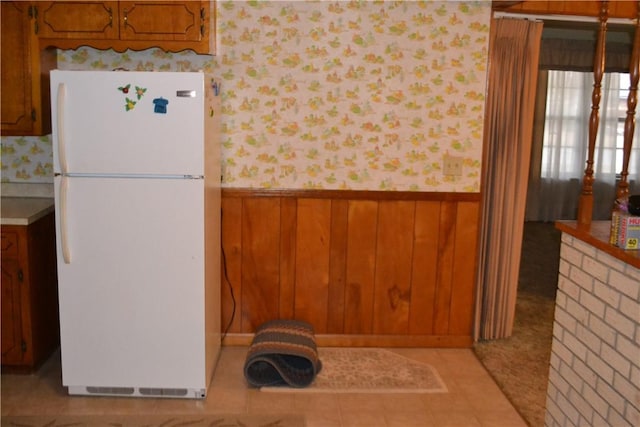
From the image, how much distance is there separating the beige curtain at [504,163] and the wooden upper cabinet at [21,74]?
2555 mm

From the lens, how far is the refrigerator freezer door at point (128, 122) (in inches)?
117

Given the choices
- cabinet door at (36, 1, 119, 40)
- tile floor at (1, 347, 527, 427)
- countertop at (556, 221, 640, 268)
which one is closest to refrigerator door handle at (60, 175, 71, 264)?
tile floor at (1, 347, 527, 427)

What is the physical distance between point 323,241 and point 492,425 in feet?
4.65

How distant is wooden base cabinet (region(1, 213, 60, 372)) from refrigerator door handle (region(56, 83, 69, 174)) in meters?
0.48

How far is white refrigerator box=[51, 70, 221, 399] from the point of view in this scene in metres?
2.99

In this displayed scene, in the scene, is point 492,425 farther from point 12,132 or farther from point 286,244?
point 12,132

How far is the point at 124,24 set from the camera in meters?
3.33

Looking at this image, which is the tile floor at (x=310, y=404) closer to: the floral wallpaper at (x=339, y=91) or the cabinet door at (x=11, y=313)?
the cabinet door at (x=11, y=313)

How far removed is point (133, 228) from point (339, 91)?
1.44m

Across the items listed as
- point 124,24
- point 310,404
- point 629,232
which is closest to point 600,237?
point 629,232

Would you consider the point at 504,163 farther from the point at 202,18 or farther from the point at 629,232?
the point at 202,18

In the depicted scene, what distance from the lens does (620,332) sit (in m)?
2.09

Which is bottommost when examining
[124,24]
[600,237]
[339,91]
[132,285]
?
[132,285]

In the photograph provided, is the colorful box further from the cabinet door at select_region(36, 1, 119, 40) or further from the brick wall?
the cabinet door at select_region(36, 1, 119, 40)
